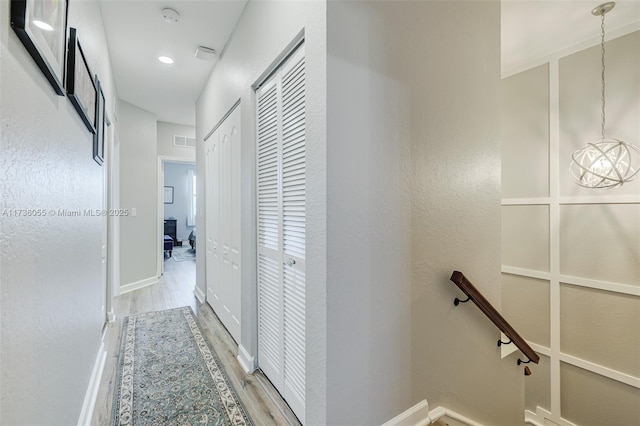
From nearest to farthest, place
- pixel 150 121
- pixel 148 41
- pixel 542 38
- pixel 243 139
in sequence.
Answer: pixel 243 139
pixel 542 38
pixel 148 41
pixel 150 121

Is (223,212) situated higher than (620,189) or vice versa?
(620,189)

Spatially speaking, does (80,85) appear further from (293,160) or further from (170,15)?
(170,15)

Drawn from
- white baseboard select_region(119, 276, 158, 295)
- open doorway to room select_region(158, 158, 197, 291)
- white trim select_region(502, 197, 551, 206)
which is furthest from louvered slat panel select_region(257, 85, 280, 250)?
open doorway to room select_region(158, 158, 197, 291)

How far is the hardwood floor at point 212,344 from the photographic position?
5.72 ft

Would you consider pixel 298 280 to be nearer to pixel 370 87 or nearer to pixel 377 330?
pixel 377 330

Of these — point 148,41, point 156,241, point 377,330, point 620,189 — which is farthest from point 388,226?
point 156,241

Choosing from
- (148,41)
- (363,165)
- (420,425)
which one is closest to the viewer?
(363,165)

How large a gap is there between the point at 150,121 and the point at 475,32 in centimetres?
483

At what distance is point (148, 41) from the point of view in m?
2.83

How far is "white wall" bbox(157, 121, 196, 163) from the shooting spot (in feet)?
17.1

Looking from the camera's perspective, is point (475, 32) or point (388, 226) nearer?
point (388, 226)

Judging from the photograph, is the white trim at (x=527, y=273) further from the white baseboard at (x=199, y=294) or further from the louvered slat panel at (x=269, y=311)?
the white baseboard at (x=199, y=294)

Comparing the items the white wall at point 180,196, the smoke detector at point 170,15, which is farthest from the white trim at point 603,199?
the white wall at point 180,196

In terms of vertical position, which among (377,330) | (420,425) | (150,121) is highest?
(150,121)
